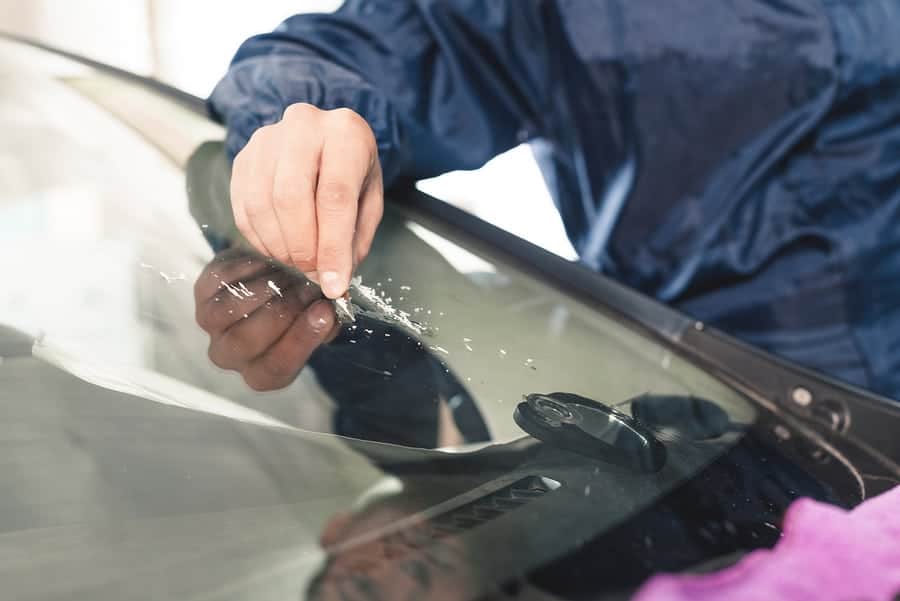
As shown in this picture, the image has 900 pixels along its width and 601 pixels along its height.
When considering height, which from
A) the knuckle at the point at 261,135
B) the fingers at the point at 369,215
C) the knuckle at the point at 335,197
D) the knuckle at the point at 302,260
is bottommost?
the knuckle at the point at 302,260

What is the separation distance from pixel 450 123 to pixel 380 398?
367mm

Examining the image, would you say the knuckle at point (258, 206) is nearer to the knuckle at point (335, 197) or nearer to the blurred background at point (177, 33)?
the knuckle at point (335, 197)

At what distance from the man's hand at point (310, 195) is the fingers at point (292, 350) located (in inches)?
0.8

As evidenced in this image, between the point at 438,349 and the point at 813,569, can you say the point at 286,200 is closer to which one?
the point at 438,349

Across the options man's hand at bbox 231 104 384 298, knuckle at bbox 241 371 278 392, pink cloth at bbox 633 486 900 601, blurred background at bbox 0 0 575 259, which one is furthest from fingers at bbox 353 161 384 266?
blurred background at bbox 0 0 575 259

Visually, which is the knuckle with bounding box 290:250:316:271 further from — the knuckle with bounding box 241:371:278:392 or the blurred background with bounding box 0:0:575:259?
the blurred background with bounding box 0:0:575:259

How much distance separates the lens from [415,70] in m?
0.57

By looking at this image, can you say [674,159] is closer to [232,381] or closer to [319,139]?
[319,139]

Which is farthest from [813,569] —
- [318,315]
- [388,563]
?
[318,315]

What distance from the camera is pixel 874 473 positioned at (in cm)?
30

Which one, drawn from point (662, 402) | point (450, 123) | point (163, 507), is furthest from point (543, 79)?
point (163, 507)

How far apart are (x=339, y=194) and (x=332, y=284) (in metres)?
0.06

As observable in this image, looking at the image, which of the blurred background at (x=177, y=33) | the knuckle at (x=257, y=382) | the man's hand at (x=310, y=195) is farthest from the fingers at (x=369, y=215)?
the blurred background at (x=177, y=33)

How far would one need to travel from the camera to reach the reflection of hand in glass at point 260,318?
0.96 feet
